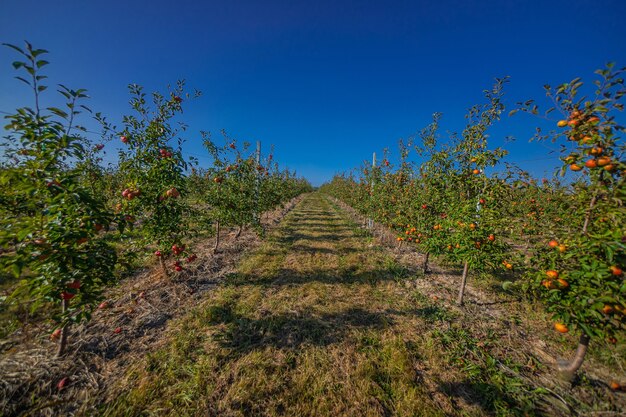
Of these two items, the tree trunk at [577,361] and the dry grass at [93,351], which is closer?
the dry grass at [93,351]

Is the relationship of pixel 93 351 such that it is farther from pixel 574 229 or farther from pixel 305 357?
pixel 574 229

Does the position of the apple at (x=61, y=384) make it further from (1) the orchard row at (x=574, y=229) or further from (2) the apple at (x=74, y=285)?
(1) the orchard row at (x=574, y=229)

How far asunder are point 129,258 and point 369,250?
737cm

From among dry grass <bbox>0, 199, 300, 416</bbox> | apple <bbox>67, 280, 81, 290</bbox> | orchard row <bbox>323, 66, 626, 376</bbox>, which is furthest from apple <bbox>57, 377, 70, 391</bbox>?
orchard row <bbox>323, 66, 626, 376</bbox>

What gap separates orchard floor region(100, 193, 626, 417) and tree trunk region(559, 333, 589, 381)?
0.49ft

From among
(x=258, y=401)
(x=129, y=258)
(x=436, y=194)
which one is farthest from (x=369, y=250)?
(x=129, y=258)

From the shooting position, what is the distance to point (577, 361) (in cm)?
282

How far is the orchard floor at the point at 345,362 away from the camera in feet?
8.36

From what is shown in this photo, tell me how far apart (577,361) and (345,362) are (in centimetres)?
308

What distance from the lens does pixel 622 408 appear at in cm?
253

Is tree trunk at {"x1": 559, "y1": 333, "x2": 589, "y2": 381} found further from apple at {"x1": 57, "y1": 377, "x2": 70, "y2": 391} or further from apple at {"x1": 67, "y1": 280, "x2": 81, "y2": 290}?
apple at {"x1": 57, "y1": 377, "x2": 70, "y2": 391}

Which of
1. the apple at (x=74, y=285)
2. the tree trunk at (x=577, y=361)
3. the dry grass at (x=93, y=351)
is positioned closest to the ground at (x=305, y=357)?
the dry grass at (x=93, y=351)

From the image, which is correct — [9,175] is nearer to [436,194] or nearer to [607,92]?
[607,92]

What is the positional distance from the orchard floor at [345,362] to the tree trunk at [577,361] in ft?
0.49
